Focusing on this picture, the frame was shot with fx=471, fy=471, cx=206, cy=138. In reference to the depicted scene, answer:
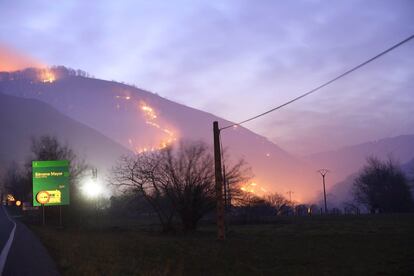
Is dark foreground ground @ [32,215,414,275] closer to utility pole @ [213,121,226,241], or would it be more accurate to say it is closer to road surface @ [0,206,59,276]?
road surface @ [0,206,59,276]

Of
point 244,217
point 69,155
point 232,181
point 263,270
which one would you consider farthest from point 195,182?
point 69,155

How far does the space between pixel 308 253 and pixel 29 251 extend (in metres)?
10.9

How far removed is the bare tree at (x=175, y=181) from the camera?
3447cm

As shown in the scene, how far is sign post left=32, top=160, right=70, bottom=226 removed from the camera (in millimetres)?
37469

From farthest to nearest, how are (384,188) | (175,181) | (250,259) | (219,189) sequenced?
(384,188)
(175,181)
(219,189)
(250,259)

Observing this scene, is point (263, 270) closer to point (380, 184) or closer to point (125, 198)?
point (125, 198)

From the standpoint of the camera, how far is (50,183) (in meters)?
38.0

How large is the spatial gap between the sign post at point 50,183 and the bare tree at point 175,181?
5538mm

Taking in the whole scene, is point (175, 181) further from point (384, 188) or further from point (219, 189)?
point (384, 188)

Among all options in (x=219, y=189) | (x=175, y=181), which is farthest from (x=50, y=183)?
(x=219, y=189)

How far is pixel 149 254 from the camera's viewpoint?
717 inches

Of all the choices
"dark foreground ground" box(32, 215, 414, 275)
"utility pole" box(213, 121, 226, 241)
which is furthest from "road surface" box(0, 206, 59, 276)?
"utility pole" box(213, 121, 226, 241)

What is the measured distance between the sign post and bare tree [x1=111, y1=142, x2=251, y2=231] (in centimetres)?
554

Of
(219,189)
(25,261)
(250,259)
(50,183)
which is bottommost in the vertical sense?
(250,259)
